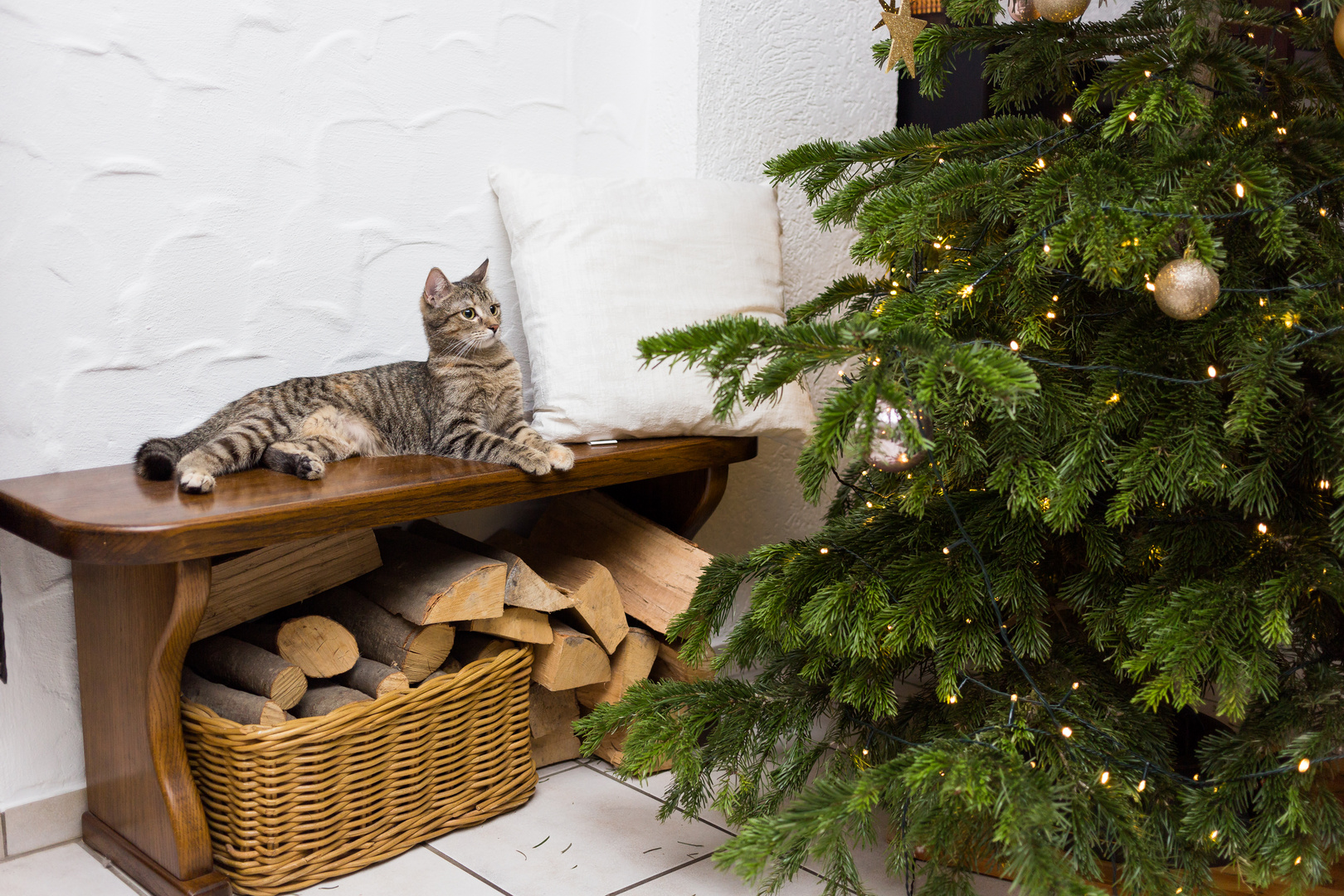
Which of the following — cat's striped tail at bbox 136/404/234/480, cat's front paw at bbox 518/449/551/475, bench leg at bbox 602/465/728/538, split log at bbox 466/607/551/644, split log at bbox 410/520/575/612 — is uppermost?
cat's striped tail at bbox 136/404/234/480

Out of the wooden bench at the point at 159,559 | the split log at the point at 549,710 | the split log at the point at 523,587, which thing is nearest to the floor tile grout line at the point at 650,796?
the split log at the point at 549,710

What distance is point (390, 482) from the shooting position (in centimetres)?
142

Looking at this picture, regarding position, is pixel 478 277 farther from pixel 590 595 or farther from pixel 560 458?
pixel 590 595

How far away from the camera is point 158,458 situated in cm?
143

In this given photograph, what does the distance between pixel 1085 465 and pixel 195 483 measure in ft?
3.80

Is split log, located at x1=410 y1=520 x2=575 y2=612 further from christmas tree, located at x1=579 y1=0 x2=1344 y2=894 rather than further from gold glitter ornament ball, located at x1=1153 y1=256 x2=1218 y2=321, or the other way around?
gold glitter ornament ball, located at x1=1153 y1=256 x2=1218 y2=321

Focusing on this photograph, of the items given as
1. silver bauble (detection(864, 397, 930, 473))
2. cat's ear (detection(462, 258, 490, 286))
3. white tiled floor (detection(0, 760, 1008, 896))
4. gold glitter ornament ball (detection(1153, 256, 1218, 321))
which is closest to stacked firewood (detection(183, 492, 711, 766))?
white tiled floor (detection(0, 760, 1008, 896))

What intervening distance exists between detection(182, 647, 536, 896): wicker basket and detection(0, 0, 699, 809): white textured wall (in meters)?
0.40

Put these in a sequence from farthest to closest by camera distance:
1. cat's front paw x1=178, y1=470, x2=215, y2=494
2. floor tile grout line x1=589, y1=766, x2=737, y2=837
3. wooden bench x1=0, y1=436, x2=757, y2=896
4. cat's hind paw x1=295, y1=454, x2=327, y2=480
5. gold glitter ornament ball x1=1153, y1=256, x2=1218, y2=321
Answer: floor tile grout line x1=589, y1=766, x2=737, y2=837
cat's hind paw x1=295, y1=454, x2=327, y2=480
cat's front paw x1=178, y1=470, x2=215, y2=494
wooden bench x1=0, y1=436, x2=757, y2=896
gold glitter ornament ball x1=1153, y1=256, x2=1218, y2=321

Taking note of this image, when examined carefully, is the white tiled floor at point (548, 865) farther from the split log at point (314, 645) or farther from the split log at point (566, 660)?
the split log at point (314, 645)

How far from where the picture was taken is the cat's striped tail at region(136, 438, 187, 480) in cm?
144

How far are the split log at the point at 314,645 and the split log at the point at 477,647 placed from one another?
→ 201 millimetres

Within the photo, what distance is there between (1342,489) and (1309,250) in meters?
0.29

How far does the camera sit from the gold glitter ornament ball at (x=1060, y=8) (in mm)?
1233
